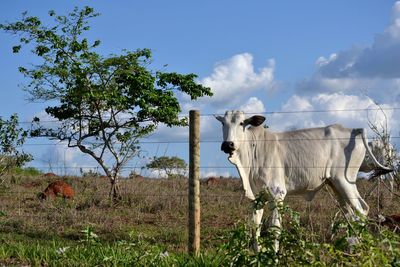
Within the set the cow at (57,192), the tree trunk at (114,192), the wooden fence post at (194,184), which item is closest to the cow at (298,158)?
the wooden fence post at (194,184)

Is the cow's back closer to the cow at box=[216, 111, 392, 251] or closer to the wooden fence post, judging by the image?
the cow at box=[216, 111, 392, 251]

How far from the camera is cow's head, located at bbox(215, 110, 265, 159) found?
29.4 feet

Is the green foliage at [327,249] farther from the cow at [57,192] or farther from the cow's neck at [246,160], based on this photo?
the cow at [57,192]

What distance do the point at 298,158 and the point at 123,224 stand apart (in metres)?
3.76

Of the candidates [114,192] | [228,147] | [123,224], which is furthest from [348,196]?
[114,192]

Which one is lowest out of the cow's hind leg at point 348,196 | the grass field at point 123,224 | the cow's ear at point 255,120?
the grass field at point 123,224

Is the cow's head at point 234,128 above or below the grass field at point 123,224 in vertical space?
above

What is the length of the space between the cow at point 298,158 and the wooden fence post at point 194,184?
3.81 ft

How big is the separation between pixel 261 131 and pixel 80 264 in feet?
11.6

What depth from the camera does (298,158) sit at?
9320 mm

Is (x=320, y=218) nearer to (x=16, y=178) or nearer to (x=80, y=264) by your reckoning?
(x=80, y=264)

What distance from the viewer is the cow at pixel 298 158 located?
30.1 feet

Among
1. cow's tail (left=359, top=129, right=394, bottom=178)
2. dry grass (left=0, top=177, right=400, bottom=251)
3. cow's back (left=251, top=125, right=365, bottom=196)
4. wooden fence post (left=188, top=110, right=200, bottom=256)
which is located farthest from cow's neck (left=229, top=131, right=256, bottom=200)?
cow's tail (left=359, top=129, right=394, bottom=178)

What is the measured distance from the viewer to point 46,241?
988 cm
